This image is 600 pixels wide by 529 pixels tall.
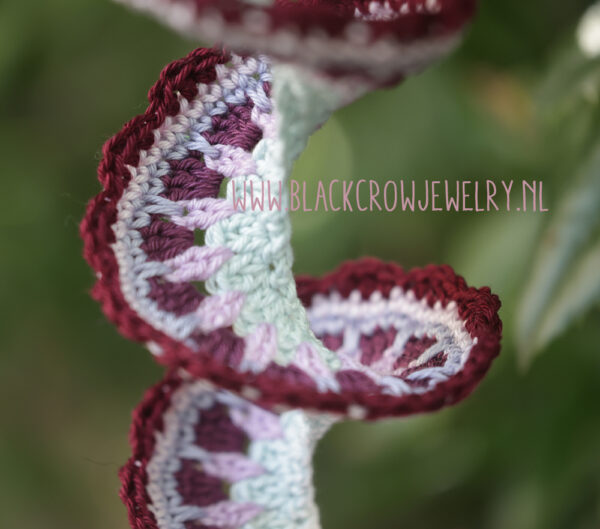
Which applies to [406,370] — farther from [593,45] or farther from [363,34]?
[593,45]

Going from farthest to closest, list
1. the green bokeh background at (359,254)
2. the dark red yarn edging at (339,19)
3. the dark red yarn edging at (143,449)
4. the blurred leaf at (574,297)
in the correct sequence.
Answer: the green bokeh background at (359,254) → the blurred leaf at (574,297) → the dark red yarn edging at (143,449) → the dark red yarn edging at (339,19)

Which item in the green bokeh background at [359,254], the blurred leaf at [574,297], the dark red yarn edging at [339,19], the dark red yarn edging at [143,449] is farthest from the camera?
the green bokeh background at [359,254]

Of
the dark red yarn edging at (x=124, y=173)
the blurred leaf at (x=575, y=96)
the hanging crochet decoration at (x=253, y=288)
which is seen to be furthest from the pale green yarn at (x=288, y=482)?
the blurred leaf at (x=575, y=96)

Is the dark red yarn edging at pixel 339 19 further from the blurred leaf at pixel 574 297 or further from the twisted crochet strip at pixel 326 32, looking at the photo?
the blurred leaf at pixel 574 297

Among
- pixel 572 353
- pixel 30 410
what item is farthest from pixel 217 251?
pixel 30 410

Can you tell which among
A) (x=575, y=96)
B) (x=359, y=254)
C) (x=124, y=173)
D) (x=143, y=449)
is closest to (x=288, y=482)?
(x=143, y=449)

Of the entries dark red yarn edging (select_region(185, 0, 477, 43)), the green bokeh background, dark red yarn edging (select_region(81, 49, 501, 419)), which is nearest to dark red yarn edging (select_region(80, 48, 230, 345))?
dark red yarn edging (select_region(81, 49, 501, 419))

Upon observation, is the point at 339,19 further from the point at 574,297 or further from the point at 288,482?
the point at 574,297
